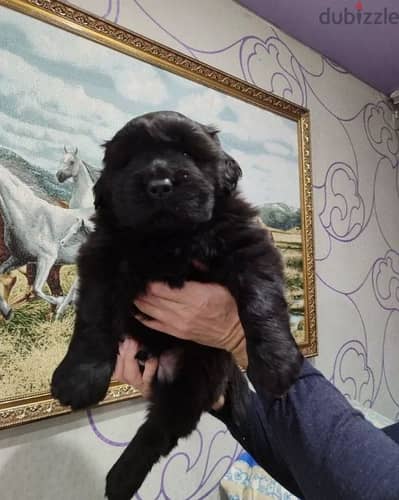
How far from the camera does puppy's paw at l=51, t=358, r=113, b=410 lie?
74 centimetres

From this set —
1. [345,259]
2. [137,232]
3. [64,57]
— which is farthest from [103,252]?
[345,259]

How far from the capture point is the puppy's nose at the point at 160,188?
27.2 inches

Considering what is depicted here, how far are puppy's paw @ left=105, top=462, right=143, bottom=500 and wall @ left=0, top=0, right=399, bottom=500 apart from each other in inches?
11.2

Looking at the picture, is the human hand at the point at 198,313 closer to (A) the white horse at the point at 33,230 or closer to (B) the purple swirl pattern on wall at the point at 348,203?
(A) the white horse at the point at 33,230

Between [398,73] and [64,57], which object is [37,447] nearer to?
[64,57]

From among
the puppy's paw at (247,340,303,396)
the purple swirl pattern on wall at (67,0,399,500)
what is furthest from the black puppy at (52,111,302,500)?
the purple swirl pattern on wall at (67,0,399,500)

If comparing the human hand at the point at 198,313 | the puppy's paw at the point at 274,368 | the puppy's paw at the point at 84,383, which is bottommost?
the puppy's paw at the point at 84,383

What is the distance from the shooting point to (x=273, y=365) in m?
0.67

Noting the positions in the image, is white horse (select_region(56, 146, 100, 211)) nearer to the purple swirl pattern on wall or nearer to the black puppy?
the black puppy

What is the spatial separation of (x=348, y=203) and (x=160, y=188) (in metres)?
1.60

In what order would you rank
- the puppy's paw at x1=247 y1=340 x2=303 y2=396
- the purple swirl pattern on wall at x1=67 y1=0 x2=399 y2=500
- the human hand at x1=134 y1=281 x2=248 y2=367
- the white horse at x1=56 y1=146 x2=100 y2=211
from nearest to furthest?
the puppy's paw at x1=247 y1=340 x2=303 y2=396 < the human hand at x1=134 y1=281 x2=248 y2=367 < the white horse at x1=56 y1=146 x2=100 y2=211 < the purple swirl pattern on wall at x1=67 y1=0 x2=399 y2=500

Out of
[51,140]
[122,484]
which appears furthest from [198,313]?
[51,140]

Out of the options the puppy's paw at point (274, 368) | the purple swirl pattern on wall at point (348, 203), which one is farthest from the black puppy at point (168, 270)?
the purple swirl pattern on wall at point (348, 203)

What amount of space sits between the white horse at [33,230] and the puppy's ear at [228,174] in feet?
1.63
